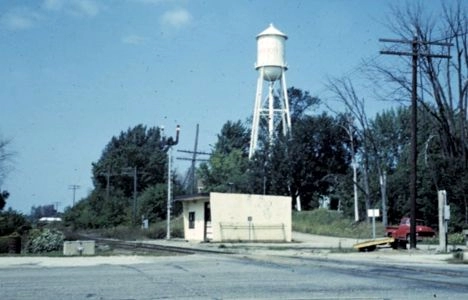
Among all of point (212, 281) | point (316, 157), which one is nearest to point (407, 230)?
point (212, 281)

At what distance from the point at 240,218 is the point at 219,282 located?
35.2m

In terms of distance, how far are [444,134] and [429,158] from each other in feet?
14.5

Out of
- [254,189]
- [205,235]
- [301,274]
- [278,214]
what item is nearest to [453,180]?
[278,214]

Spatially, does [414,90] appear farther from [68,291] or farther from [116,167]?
[116,167]

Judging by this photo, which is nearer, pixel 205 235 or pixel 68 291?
pixel 68 291

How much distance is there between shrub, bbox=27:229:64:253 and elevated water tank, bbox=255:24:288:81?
134 ft

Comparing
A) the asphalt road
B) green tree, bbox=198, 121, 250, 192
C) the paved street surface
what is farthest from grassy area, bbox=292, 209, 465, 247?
the asphalt road

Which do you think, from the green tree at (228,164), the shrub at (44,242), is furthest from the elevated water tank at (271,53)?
the shrub at (44,242)

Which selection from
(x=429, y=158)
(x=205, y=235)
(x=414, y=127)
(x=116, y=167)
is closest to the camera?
(x=414, y=127)

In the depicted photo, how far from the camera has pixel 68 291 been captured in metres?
14.7

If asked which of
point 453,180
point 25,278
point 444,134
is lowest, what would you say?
point 25,278

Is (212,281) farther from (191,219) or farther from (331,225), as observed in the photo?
(331,225)

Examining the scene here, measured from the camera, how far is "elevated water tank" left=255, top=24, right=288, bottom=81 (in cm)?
6974

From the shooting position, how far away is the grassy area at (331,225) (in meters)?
62.3
